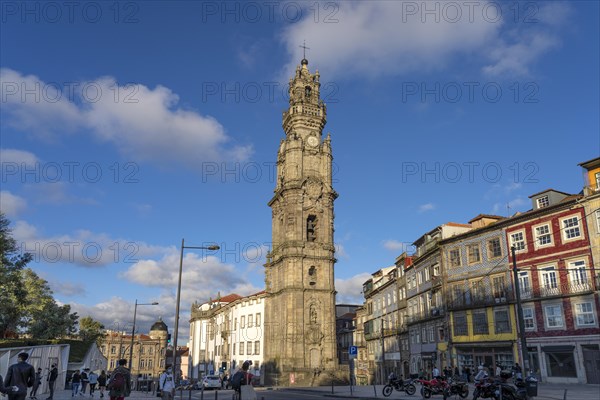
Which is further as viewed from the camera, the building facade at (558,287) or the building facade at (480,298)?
the building facade at (480,298)

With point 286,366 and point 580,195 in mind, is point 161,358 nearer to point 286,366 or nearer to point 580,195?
point 286,366

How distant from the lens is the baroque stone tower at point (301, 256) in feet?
170

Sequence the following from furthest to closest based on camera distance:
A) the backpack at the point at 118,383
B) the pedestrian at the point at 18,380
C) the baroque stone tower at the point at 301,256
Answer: the baroque stone tower at the point at 301,256
the backpack at the point at 118,383
the pedestrian at the point at 18,380

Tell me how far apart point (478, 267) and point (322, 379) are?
844 inches

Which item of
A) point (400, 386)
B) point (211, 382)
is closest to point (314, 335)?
point (211, 382)

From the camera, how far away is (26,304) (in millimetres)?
50406

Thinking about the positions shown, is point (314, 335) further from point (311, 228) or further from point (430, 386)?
point (430, 386)

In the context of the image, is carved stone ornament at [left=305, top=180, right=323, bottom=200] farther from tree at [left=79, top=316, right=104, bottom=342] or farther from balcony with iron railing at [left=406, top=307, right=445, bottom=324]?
tree at [left=79, top=316, right=104, bottom=342]

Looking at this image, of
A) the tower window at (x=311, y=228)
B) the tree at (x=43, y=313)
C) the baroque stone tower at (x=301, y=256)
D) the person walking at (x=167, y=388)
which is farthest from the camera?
the tower window at (x=311, y=228)

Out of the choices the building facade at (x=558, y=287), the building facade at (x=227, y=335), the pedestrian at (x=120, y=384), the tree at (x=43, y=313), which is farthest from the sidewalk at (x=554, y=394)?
the tree at (x=43, y=313)

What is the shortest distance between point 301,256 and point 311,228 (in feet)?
15.3

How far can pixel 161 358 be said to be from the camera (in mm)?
119562

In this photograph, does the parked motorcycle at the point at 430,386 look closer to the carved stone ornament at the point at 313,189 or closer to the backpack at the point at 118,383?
the backpack at the point at 118,383

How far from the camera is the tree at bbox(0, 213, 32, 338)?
3800cm
